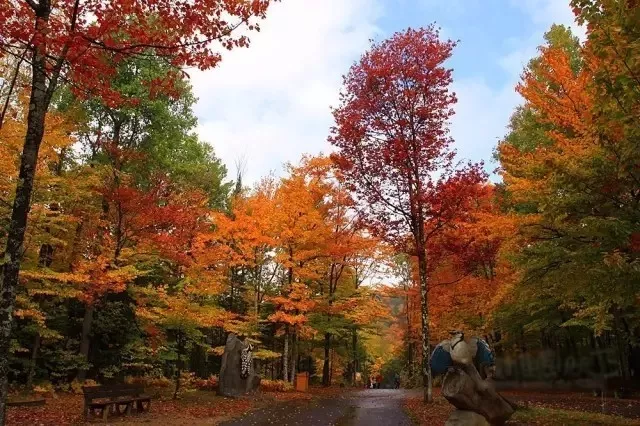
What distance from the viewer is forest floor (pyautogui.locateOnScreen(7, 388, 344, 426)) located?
10836mm

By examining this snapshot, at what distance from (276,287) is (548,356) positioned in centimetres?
A: 1616

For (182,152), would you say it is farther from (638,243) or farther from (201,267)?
(638,243)

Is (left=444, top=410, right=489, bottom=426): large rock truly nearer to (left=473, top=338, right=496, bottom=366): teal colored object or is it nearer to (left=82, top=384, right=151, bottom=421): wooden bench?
(left=473, top=338, right=496, bottom=366): teal colored object

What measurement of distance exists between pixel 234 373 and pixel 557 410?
1181 centimetres

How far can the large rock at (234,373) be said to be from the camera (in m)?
18.3

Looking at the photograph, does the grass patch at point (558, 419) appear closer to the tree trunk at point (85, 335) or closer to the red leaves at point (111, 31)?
the red leaves at point (111, 31)

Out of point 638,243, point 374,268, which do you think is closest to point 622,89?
point 638,243

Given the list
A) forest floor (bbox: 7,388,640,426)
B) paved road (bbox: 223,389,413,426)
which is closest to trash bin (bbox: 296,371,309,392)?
forest floor (bbox: 7,388,640,426)

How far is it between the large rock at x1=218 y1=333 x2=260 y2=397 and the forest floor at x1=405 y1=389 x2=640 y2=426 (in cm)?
735

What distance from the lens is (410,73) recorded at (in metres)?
15.8

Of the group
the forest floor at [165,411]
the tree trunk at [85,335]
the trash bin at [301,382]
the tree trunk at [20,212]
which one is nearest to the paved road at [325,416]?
the forest floor at [165,411]

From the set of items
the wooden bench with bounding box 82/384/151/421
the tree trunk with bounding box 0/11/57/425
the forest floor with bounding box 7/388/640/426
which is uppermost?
the tree trunk with bounding box 0/11/57/425

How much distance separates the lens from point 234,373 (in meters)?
18.6

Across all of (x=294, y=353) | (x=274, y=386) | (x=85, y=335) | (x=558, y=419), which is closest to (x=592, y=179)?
(x=558, y=419)
